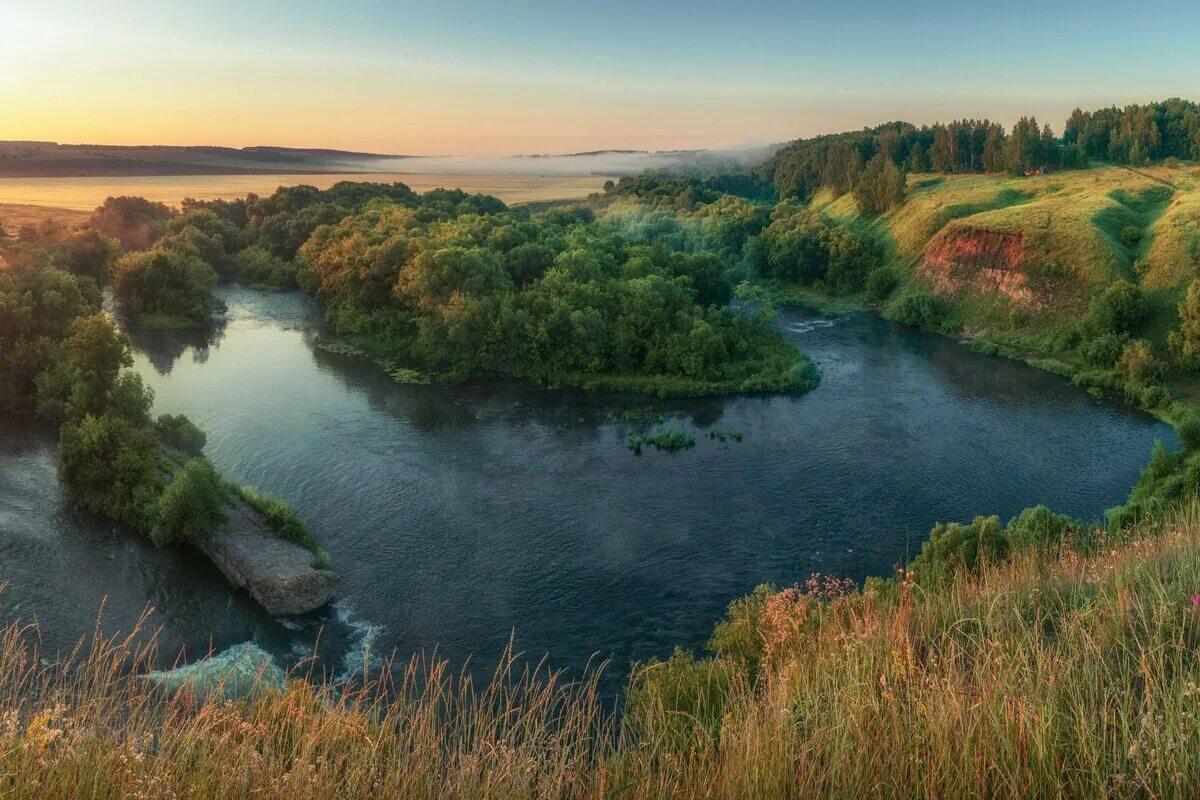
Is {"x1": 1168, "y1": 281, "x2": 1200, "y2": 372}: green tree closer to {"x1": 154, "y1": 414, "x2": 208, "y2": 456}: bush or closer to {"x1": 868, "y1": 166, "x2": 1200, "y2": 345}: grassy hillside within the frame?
{"x1": 868, "y1": 166, "x2": 1200, "y2": 345}: grassy hillside

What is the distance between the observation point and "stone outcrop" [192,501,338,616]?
29.9 meters

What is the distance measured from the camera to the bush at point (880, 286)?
91.5 m

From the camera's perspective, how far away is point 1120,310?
64.6m

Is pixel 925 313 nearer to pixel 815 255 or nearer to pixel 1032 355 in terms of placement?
pixel 1032 355

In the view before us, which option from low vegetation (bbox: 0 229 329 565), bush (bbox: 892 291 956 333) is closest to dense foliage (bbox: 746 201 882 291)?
bush (bbox: 892 291 956 333)

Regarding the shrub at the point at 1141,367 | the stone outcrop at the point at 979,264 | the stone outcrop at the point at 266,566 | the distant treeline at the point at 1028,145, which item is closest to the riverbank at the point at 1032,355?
the shrub at the point at 1141,367

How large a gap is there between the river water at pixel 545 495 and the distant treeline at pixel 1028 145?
72.6m

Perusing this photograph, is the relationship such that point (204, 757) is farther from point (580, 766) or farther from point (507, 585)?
point (507, 585)

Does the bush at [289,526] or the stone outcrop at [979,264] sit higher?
the stone outcrop at [979,264]

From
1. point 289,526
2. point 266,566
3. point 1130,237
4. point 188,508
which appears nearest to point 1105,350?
point 1130,237

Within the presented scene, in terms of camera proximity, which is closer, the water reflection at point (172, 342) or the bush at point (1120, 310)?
the water reflection at point (172, 342)

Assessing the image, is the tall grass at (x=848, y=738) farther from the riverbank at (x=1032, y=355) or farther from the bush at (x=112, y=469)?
the riverbank at (x=1032, y=355)

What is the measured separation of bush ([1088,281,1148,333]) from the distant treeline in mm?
59087

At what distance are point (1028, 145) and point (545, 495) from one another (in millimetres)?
111017
